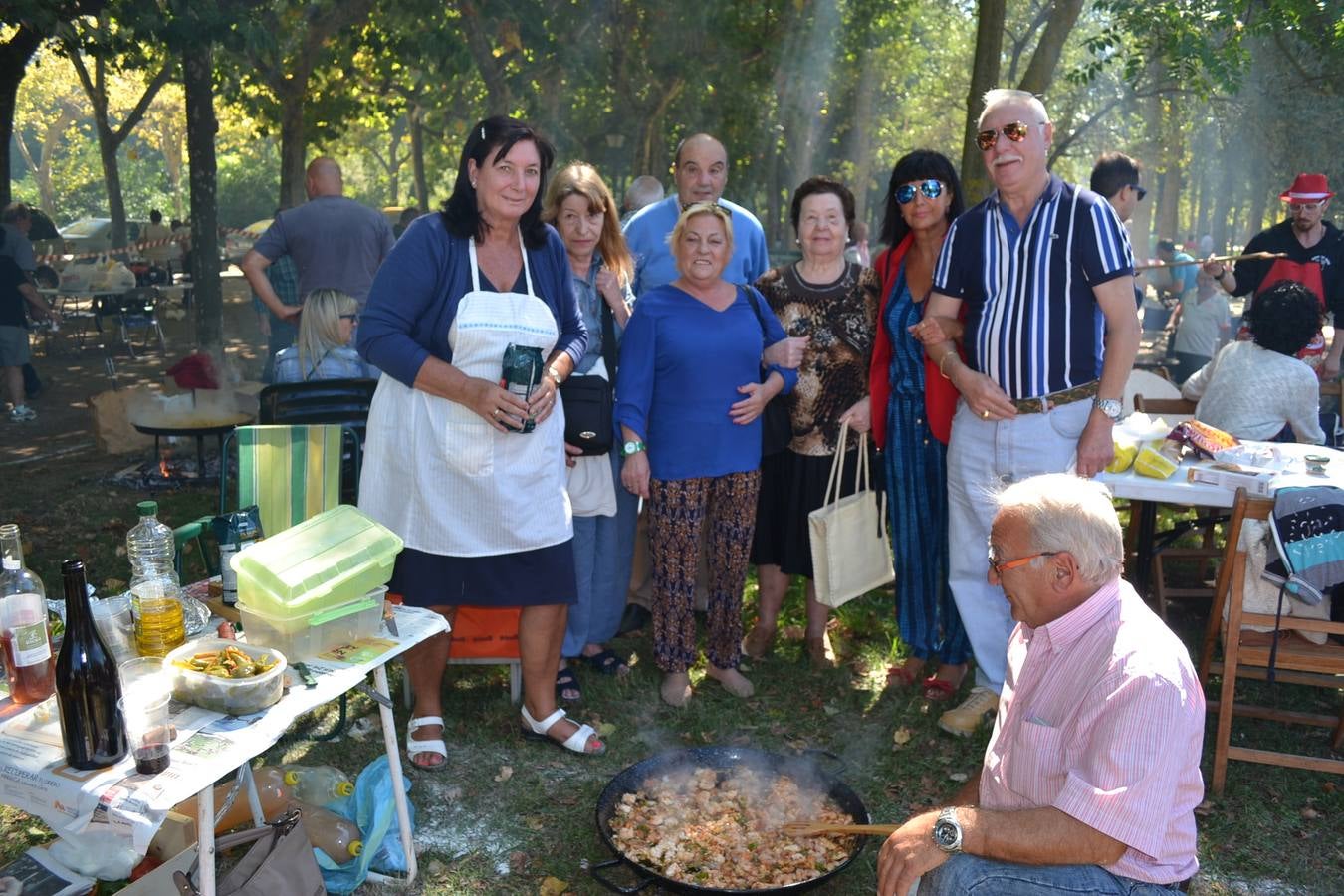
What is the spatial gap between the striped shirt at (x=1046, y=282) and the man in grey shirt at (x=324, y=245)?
4403mm

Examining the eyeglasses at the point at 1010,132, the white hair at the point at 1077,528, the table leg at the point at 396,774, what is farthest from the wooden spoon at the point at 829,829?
the eyeglasses at the point at 1010,132

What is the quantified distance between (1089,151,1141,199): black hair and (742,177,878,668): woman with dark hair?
200 centimetres

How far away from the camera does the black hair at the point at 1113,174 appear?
18.1ft

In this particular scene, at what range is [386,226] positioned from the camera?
7.15 metres

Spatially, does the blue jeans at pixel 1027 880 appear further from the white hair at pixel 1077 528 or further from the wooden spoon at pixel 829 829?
the white hair at pixel 1077 528

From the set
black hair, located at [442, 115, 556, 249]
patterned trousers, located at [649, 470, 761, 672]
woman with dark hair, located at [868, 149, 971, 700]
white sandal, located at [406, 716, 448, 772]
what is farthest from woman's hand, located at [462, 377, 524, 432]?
woman with dark hair, located at [868, 149, 971, 700]

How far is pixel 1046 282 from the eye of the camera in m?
3.65

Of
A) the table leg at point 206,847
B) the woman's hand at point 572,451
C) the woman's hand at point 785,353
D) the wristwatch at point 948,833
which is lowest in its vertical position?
the table leg at point 206,847

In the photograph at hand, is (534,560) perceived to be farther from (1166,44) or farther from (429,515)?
(1166,44)

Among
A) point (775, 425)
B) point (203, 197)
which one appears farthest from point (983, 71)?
point (203, 197)

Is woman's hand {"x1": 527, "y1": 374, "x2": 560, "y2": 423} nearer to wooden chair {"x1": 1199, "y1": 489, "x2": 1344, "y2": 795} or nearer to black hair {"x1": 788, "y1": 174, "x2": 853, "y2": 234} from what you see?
black hair {"x1": 788, "y1": 174, "x2": 853, "y2": 234}

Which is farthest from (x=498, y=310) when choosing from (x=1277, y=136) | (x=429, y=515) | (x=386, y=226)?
(x=1277, y=136)

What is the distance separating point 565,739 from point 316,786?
0.90 metres

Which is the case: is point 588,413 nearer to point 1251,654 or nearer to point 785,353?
point 785,353
